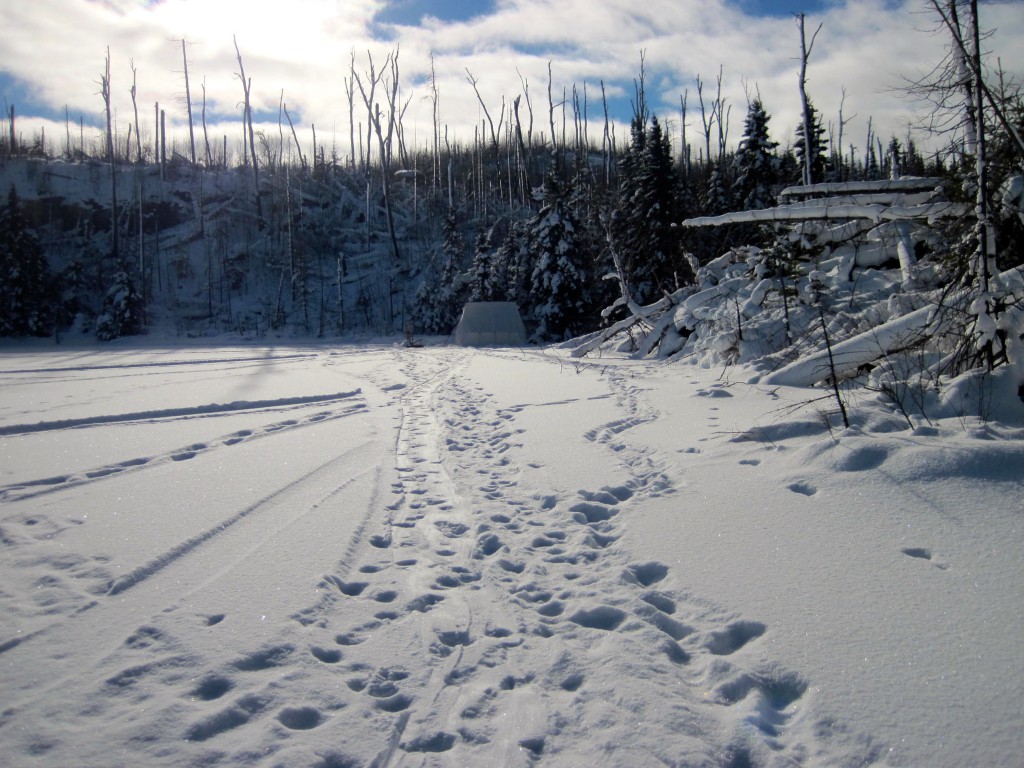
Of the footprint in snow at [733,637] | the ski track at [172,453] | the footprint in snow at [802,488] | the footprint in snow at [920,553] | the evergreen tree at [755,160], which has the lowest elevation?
the footprint in snow at [733,637]

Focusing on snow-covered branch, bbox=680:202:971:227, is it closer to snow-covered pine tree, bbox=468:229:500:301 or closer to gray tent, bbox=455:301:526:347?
gray tent, bbox=455:301:526:347

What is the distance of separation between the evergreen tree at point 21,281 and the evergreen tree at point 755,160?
121ft

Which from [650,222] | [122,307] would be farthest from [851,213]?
[122,307]

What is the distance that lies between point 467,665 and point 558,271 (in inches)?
972

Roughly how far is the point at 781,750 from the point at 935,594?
1200 mm

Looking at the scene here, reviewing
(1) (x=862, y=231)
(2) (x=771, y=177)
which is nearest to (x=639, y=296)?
(2) (x=771, y=177)

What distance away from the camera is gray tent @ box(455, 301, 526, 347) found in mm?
24203

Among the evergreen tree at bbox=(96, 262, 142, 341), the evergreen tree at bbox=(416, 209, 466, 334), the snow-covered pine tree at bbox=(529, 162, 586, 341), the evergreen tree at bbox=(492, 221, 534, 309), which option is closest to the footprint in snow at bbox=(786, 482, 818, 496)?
the snow-covered pine tree at bbox=(529, 162, 586, 341)

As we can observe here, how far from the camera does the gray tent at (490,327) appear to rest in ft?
79.4

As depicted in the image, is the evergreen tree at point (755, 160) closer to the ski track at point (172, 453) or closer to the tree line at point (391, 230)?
the tree line at point (391, 230)

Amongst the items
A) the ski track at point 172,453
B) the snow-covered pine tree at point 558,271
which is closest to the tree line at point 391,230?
the snow-covered pine tree at point 558,271

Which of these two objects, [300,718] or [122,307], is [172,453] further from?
[122,307]

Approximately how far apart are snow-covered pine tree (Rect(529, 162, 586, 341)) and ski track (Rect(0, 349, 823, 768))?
2288cm

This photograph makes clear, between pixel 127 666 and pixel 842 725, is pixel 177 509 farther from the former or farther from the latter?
pixel 842 725
